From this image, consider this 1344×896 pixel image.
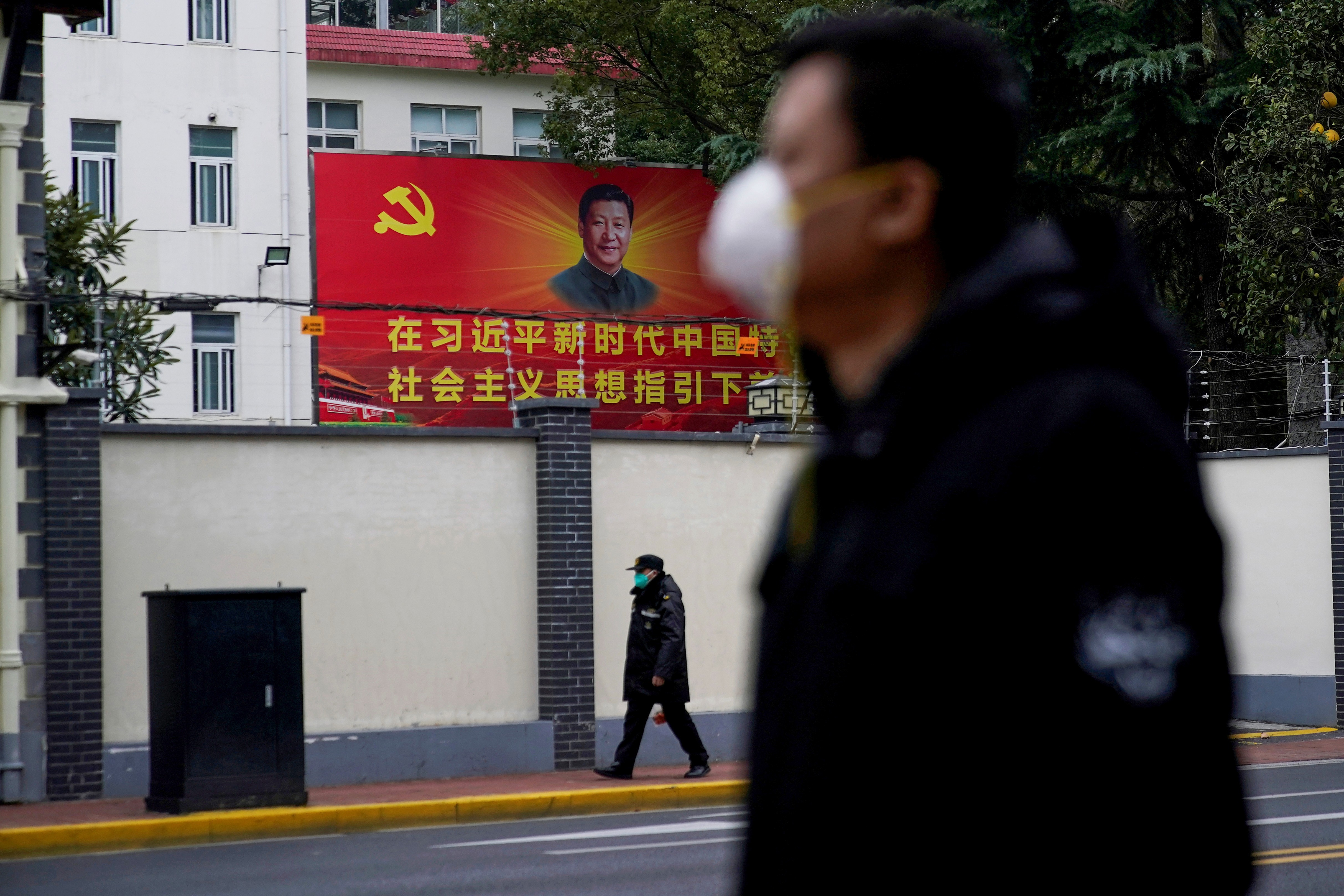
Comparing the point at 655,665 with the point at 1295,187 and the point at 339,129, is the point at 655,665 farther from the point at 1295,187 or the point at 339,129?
the point at 339,129

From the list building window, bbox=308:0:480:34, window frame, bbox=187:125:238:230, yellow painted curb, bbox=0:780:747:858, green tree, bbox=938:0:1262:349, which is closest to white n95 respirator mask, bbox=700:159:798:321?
yellow painted curb, bbox=0:780:747:858

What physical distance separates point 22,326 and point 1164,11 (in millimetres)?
17415

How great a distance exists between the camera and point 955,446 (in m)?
1.35

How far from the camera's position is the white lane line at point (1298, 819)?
11133 mm

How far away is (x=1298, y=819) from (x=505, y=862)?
5.32 m

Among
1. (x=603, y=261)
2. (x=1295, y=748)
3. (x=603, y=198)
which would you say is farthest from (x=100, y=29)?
(x=1295, y=748)

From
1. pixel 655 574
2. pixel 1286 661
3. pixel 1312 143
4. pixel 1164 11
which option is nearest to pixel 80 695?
pixel 655 574

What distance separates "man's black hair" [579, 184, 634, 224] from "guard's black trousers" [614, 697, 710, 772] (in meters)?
19.2

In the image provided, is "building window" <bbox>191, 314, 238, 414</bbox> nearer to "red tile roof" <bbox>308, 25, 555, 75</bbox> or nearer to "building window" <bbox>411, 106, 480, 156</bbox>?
"building window" <bbox>411, 106, 480, 156</bbox>

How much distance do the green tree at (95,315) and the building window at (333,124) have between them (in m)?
19.7

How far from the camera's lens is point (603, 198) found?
32844mm

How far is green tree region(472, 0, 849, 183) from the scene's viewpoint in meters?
27.4

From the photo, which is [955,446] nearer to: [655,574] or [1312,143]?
[655,574]

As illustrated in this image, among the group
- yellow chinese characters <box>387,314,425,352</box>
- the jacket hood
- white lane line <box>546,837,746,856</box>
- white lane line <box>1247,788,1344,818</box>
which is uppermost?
yellow chinese characters <box>387,314,425,352</box>
